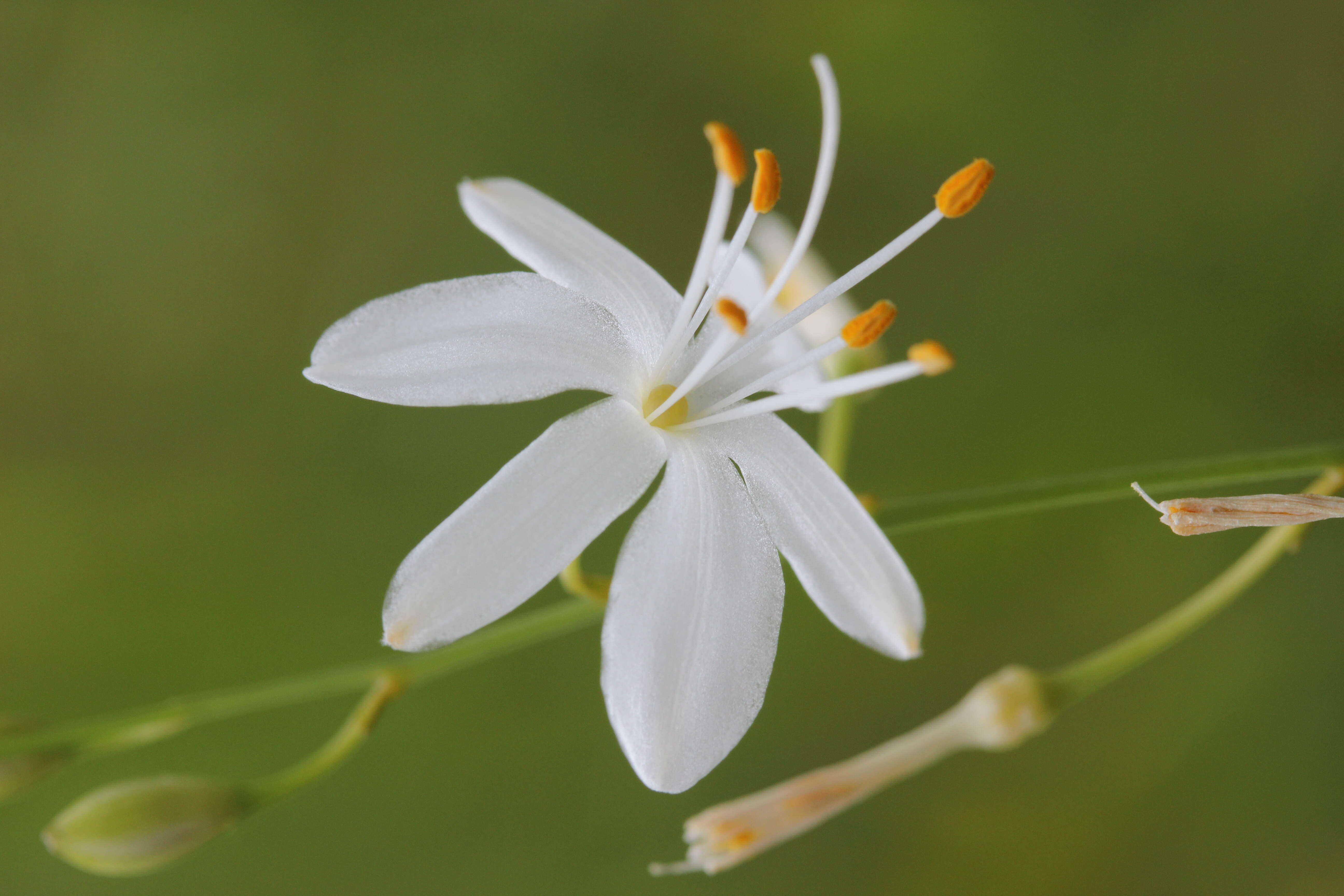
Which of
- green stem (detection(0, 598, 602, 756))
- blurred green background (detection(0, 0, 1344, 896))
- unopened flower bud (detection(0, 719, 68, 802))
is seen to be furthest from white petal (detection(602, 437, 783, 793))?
blurred green background (detection(0, 0, 1344, 896))

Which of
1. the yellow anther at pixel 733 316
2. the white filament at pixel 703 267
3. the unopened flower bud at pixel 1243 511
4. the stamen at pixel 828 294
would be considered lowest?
the unopened flower bud at pixel 1243 511

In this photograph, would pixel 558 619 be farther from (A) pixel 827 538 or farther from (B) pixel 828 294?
(B) pixel 828 294

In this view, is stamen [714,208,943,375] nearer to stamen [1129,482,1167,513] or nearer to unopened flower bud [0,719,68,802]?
stamen [1129,482,1167,513]

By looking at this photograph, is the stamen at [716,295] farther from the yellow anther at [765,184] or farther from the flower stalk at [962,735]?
the flower stalk at [962,735]

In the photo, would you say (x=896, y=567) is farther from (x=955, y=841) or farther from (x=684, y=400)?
(x=955, y=841)

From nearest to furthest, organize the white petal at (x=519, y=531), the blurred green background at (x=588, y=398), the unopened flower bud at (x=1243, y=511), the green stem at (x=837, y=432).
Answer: the white petal at (x=519, y=531) → the unopened flower bud at (x=1243, y=511) → the green stem at (x=837, y=432) → the blurred green background at (x=588, y=398)

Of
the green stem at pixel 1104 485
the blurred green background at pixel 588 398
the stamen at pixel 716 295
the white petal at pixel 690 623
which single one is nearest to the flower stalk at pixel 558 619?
the green stem at pixel 1104 485

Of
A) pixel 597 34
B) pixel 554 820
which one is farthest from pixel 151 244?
pixel 554 820

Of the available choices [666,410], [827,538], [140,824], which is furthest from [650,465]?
[140,824]
